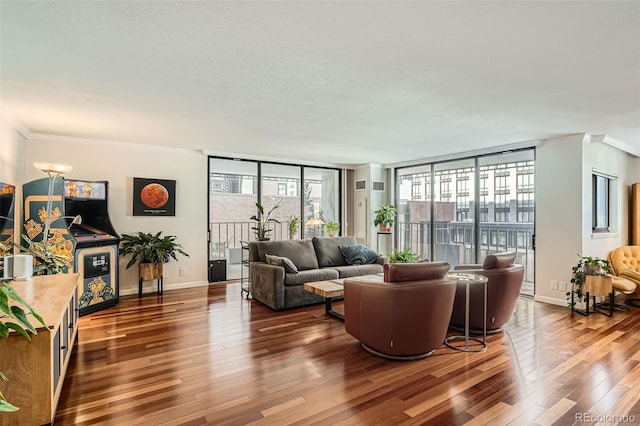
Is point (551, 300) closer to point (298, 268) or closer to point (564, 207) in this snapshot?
point (564, 207)

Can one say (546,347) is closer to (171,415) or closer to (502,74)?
(502,74)

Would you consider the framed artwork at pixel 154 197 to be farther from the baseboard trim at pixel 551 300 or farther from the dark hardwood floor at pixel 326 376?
the baseboard trim at pixel 551 300

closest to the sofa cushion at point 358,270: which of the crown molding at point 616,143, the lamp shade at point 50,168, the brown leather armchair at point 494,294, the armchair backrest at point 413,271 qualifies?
the brown leather armchair at point 494,294

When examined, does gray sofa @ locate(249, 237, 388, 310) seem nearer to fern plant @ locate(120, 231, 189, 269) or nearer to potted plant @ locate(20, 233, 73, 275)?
fern plant @ locate(120, 231, 189, 269)

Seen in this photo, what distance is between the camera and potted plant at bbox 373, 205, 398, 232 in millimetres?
7598

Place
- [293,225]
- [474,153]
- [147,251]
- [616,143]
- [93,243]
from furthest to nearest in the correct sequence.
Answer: [293,225]
[474,153]
[147,251]
[616,143]
[93,243]

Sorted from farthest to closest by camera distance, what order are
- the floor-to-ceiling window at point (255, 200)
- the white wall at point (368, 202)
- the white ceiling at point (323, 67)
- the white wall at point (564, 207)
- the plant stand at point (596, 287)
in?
the white wall at point (368, 202) → the floor-to-ceiling window at point (255, 200) → the white wall at point (564, 207) → the plant stand at point (596, 287) → the white ceiling at point (323, 67)

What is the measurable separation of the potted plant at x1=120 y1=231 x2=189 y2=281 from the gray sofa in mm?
1330

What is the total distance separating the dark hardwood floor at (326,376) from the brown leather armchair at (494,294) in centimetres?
24

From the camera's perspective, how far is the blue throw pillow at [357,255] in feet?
19.1

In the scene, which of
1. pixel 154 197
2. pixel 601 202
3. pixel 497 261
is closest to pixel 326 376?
pixel 497 261

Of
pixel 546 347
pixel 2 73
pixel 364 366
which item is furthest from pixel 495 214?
pixel 2 73

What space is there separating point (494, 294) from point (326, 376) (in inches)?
78.1

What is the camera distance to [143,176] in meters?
5.84
